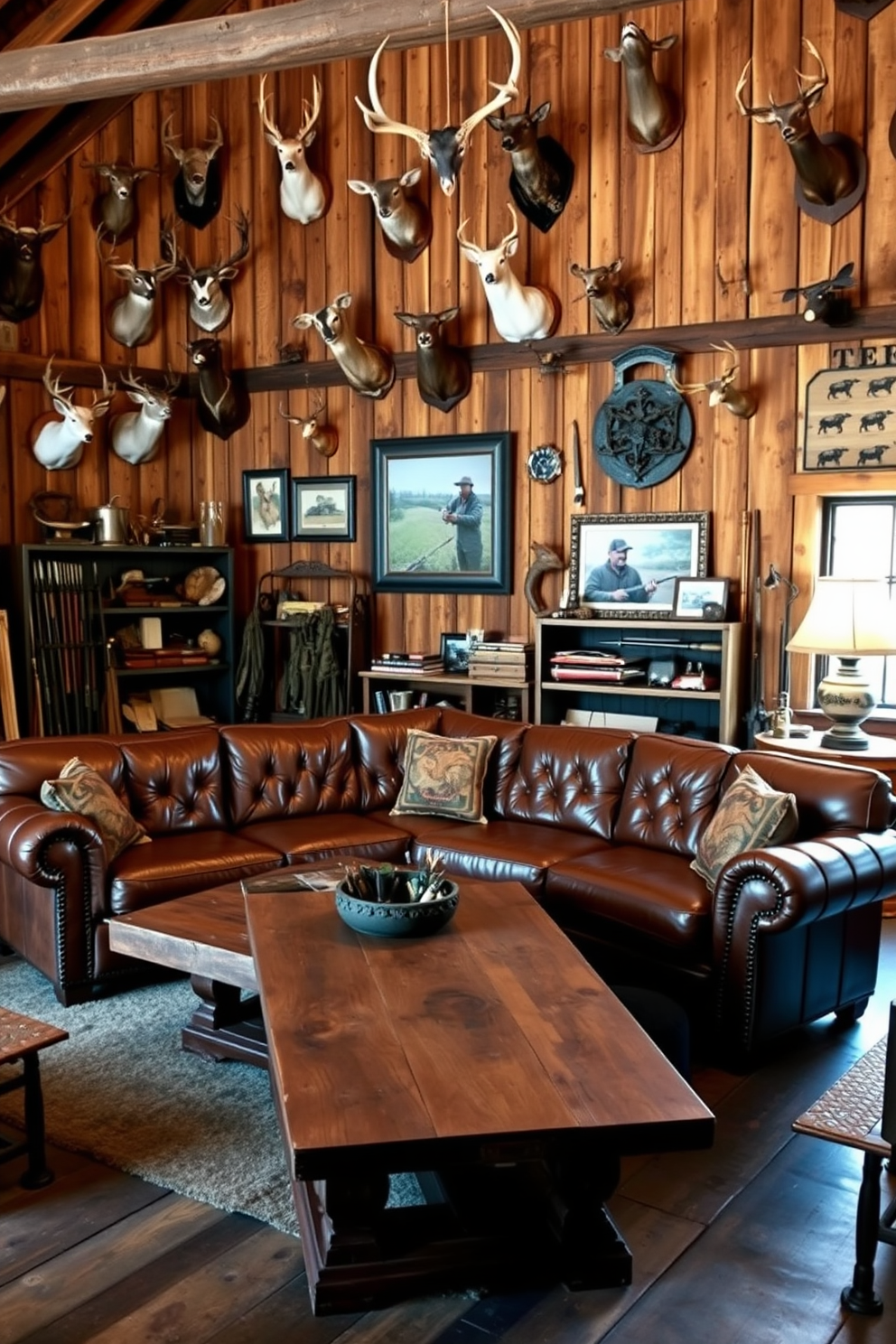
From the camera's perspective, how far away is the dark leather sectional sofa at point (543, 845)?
3.67 m

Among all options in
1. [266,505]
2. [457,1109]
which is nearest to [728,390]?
[266,505]

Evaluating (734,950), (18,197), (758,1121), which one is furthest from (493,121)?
(758,1121)

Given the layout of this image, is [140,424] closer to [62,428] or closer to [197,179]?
[62,428]

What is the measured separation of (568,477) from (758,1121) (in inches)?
159

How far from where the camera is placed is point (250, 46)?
466 centimetres

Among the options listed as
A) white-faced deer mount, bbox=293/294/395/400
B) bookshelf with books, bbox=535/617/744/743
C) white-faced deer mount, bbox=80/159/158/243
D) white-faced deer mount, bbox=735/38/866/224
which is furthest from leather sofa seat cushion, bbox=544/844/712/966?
white-faced deer mount, bbox=80/159/158/243

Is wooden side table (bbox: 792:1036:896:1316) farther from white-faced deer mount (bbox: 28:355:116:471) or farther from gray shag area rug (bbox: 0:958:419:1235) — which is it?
white-faced deer mount (bbox: 28:355:116:471)

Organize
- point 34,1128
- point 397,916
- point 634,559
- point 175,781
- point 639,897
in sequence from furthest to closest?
point 634,559 < point 175,781 < point 639,897 < point 397,916 < point 34,1128

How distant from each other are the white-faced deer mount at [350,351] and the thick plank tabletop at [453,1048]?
14.5 ft

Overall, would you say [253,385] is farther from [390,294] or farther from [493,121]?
[493,121]

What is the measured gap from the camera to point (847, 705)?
521cm

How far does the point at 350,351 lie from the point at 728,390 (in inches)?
93.2

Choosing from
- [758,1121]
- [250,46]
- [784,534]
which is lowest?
[758,1121]

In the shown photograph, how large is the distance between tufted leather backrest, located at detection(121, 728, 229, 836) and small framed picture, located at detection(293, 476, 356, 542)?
8.57 feet
